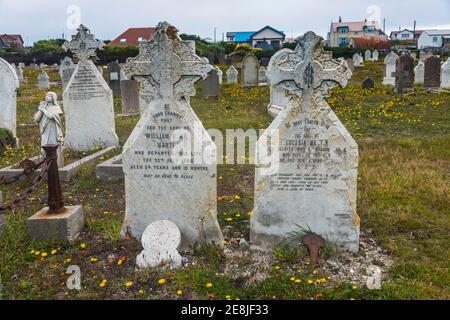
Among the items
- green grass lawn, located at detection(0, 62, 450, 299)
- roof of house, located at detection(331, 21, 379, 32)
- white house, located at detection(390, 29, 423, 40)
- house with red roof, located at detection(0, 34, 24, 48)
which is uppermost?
white house, located at detection(390, 29, 423, 40)

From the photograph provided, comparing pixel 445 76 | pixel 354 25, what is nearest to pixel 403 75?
pixel 445 76

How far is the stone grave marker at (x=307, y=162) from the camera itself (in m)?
4.44

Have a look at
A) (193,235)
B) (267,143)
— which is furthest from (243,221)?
(267,143)

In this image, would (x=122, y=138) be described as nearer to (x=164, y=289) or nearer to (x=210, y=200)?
(x=210, y=200)

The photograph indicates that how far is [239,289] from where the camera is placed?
386 centimetres

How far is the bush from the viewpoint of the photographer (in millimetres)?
9087

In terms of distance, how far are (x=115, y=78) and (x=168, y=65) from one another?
1589 centimetres

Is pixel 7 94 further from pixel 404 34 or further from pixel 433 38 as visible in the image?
pixel 404 34

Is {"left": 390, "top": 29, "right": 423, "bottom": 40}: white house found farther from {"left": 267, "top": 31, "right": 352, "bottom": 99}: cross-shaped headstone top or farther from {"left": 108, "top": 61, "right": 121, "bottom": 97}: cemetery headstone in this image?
{"left": 267, "top": 31, "right": 352, "bottom": 99}: cross-shaped headstone top

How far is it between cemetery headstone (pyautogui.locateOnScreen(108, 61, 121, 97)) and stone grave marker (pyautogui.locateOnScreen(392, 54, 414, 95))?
11.8m

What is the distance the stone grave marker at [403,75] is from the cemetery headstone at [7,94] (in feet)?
45.3

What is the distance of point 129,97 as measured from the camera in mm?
14930

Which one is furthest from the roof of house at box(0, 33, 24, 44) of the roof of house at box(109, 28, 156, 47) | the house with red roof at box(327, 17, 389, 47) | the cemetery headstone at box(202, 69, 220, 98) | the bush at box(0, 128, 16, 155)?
the bush at box(0, 128, 16, 155)

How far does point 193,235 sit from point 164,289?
2.92ft
